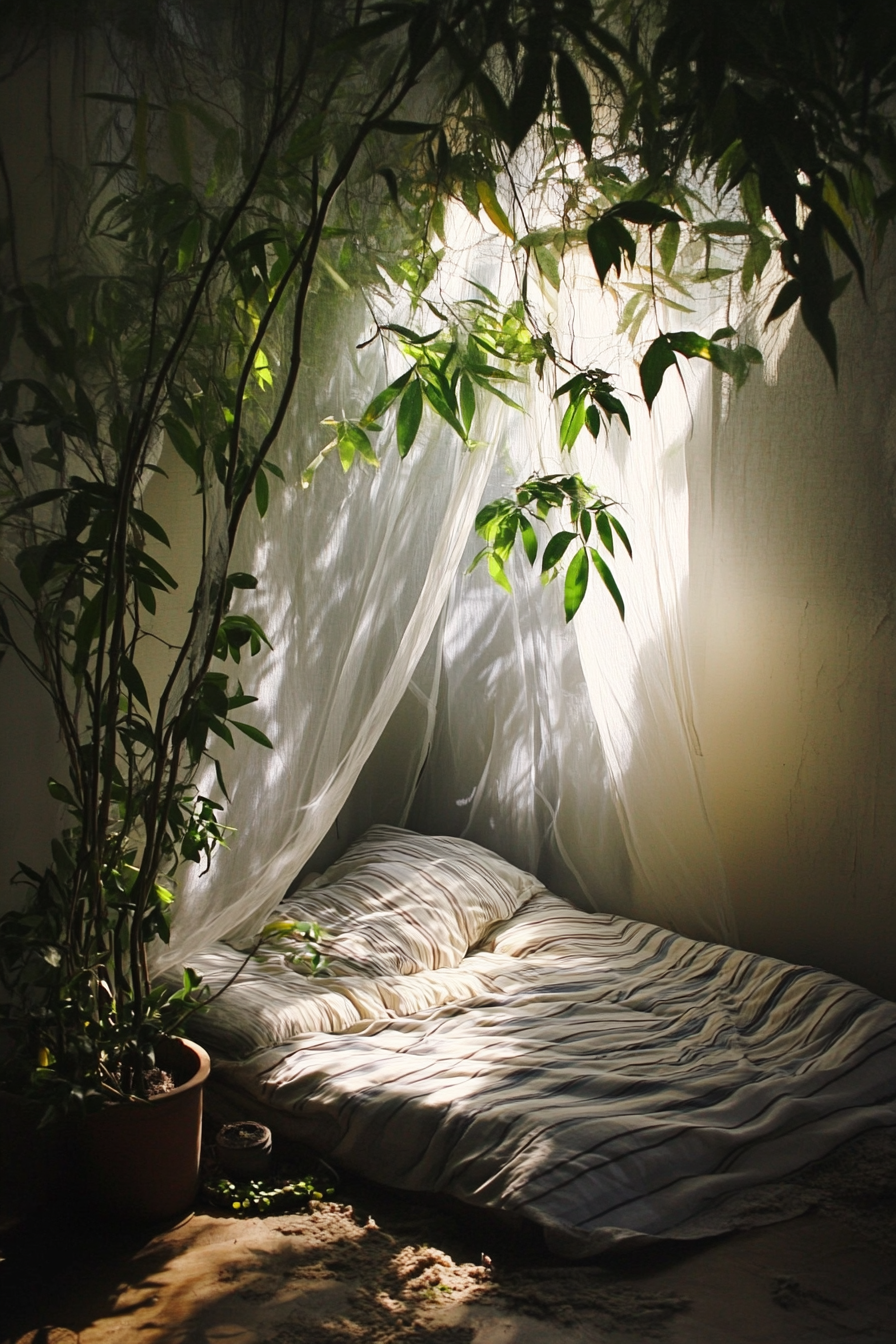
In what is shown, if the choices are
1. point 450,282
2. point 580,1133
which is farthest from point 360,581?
point 580,1133

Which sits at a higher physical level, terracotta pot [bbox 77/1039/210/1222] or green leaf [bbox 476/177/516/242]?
green leaf [bbox 476/177/516/242]

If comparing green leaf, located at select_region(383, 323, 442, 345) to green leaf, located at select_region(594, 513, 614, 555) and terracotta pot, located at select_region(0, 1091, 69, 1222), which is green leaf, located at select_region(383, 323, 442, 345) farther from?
terracotta pot, located at select_region(0, 1091, 69, 1222)

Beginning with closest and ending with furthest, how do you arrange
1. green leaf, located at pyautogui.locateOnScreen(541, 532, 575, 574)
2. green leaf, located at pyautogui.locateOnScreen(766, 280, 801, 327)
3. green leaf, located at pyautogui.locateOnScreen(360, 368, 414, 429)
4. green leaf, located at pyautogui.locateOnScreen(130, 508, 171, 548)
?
green leaf, located at pyautogui.locateOnScreen(766, 280, 801, 327)
green leaf, located at pyautogui.locateOnScreen(130, 508, 171, 548)
green leaf, located at pyautogui.locateOnScreen(360, 368, 414, 429)
green leaf, located at pyautogui.locateOnScreen(541, 532, 575, 574)

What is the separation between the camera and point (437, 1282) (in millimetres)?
1491

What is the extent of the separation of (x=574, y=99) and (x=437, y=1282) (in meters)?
1.49

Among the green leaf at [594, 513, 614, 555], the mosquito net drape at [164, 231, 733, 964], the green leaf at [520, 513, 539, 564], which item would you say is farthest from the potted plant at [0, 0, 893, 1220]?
the green leaf at [520, 513, 539, 564]

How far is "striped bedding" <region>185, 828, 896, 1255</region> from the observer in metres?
1.62

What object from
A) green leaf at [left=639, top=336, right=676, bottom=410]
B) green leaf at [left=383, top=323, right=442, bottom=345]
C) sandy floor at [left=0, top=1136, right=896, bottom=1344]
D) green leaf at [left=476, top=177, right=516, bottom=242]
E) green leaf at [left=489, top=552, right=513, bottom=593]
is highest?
green leaf at [left=476, top=177, right=516, bottom=242]

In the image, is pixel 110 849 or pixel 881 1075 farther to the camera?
pixel 881 1075

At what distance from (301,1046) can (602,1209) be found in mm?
651

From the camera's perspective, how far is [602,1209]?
1553 millimetres

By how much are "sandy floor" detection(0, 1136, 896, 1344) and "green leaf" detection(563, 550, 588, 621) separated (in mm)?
1023

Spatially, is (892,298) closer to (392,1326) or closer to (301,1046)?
(301,1046)

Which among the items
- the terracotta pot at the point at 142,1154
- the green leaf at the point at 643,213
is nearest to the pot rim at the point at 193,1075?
the terracotta pot at the point at 142,1154
